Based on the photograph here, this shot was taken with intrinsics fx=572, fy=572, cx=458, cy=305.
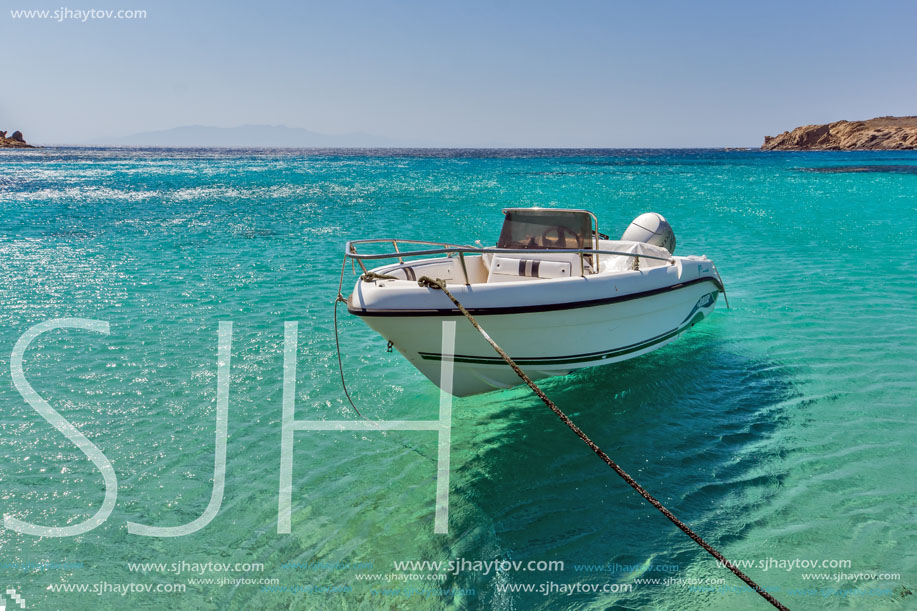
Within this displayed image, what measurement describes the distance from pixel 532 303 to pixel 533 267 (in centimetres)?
142

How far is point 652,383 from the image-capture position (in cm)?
777

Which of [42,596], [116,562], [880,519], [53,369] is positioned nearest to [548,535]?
[880,519]

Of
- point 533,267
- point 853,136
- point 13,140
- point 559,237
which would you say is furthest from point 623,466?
point 13,140

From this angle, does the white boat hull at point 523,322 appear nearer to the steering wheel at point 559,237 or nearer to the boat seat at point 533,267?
the boat seat at point 533,267

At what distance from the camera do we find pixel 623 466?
5.80m

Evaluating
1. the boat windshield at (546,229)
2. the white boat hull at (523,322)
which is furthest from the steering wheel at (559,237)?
the white boat hull at (523,322)

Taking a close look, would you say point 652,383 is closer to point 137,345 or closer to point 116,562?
point 116,562

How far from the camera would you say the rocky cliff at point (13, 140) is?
14281cm

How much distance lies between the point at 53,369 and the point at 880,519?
9637 millimetres

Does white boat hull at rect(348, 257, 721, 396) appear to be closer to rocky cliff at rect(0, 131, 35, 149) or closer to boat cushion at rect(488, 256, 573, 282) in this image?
boat cushion at rect(488, 256, 573, 282)

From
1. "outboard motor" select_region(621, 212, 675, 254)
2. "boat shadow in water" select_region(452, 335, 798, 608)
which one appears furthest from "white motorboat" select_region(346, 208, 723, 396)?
"outboard motor" select_region(621, 212, 675, 254)

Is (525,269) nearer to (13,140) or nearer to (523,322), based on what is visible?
(523,322)

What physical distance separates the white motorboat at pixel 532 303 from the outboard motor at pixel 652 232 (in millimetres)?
1179

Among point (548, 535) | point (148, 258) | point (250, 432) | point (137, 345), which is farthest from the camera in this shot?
point (148, 258)
